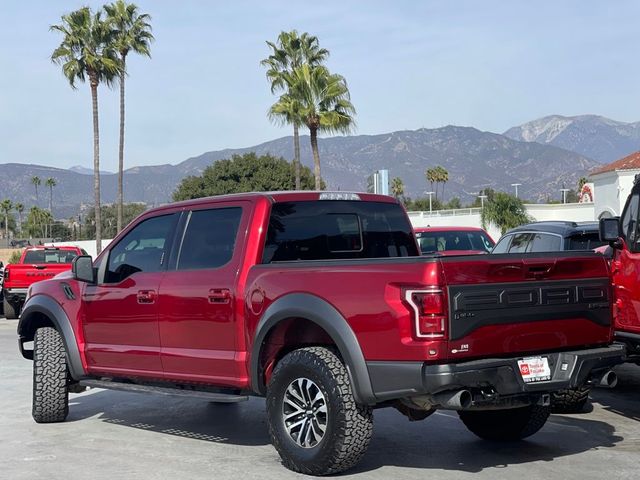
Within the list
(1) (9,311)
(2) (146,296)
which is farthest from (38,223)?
(2) (146,296)

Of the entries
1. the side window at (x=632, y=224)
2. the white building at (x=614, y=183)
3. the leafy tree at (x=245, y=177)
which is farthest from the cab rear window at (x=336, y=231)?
the leafy tree at (x=245, y=177)

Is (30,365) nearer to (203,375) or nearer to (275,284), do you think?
(203,375)

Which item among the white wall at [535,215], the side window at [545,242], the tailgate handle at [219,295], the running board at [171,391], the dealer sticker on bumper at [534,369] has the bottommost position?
the running board at [171,391]

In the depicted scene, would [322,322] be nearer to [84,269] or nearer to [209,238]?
[209,238]

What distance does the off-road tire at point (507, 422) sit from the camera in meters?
7.00

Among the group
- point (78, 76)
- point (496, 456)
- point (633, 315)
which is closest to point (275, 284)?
point (496, 456)

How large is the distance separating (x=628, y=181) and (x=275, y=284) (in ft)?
191

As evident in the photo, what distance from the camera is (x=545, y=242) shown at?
36.0ft

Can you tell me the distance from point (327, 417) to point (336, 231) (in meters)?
1.80

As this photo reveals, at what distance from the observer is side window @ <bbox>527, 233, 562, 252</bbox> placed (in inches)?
421

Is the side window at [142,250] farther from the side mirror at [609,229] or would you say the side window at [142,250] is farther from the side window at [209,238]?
the side mirror at [609,229]

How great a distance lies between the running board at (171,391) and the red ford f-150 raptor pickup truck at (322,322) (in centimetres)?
2

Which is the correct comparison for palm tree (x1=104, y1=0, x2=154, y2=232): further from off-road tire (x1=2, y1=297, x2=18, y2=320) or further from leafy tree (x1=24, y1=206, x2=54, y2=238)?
leafy tree (x1=24, y1=206, x2=54, y2=238)

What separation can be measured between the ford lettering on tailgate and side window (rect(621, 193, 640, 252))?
2.01 m
